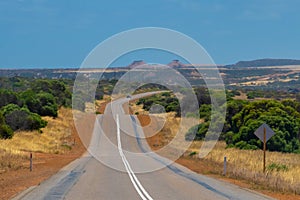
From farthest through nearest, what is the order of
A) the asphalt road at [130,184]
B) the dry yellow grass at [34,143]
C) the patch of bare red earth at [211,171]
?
the dry yellow grass at [34,143] → the patch of bare red earth at [211,171] → the asphalt road at [130,184]

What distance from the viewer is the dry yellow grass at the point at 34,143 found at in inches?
1099

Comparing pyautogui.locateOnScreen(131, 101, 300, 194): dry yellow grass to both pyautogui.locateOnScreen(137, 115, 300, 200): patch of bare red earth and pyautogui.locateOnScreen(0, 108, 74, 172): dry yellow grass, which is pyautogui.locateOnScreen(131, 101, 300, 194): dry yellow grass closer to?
pyautogui.locateOnScreen(137, 115, 300, 200): patch of bare red earth

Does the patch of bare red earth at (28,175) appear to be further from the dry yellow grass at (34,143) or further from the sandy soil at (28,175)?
the dry yellow grass at (34,143)

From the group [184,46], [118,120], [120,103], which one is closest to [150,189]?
[184,46]

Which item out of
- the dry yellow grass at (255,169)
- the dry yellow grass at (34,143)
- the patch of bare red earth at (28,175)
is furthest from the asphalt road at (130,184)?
the dry yellow grass at (34,143)

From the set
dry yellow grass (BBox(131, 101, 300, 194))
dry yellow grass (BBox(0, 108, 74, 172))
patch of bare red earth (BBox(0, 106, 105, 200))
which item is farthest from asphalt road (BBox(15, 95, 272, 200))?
dry yellow grass (BBox(0, 108, 74, 172))

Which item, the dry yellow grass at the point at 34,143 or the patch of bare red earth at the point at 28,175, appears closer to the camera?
the patch of bare red earth at the point at 28,175

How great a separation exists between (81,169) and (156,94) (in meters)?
59.5

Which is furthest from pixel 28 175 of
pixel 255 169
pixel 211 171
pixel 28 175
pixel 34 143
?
pixel 34 143

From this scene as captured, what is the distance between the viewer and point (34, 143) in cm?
3953

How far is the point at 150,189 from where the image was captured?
1677 centimetres

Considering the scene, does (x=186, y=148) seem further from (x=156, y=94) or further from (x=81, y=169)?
(x=156, y=94)

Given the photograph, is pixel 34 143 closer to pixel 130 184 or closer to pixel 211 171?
pixel 211 171

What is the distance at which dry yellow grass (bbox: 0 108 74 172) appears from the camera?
1099 inches
